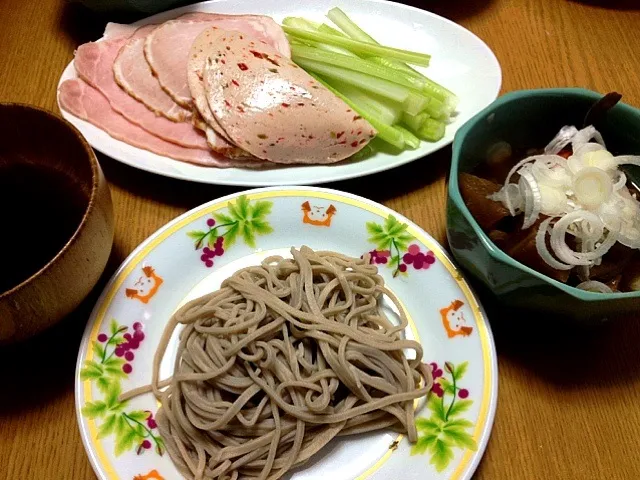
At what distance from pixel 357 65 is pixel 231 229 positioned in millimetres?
676

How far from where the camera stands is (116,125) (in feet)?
5.15

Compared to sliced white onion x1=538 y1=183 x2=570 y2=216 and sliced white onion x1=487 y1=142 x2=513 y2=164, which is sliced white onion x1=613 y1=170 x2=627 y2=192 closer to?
sliced white onion x1=538 y1=183 x2=570 y2=216

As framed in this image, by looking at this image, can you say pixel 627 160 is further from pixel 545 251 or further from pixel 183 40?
pixel 183 40

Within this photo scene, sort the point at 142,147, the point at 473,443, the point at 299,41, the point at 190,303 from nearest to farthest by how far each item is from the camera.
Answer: the point at 473,443, the point at 190,303, the point at 142,147, the point at 299,41

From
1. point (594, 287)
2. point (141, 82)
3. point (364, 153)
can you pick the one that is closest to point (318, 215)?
point (364, 153)

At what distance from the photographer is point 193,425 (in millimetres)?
1083

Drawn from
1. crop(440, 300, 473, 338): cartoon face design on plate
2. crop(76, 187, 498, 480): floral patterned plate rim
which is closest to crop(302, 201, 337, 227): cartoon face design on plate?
crop(76, 187, 498, 480): floral patterned plate rim

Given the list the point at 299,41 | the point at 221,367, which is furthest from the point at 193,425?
the point at 299,41

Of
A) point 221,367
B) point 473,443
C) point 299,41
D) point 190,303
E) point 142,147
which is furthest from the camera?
point 299,41

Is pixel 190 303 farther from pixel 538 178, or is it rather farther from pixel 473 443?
pixel 538 178

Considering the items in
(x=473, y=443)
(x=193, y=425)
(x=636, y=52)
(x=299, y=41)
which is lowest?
(x=193, y=425)

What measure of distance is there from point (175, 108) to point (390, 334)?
912 mm

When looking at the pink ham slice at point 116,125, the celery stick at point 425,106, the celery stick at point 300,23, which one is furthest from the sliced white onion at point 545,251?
the celery stick at point 300,23

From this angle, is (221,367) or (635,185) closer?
(221,367)
